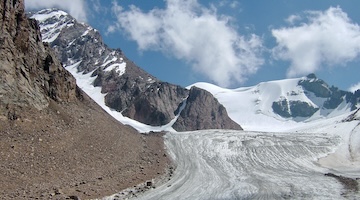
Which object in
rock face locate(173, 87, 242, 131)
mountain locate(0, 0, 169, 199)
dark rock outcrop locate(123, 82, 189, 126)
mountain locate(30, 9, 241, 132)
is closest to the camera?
mountain locate(0, 0, 169, 199)

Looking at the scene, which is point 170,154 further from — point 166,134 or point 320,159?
point 320,159

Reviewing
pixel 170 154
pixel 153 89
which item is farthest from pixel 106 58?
pixel 170 154

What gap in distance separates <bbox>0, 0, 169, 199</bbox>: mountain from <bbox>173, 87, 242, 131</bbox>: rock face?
353 feet

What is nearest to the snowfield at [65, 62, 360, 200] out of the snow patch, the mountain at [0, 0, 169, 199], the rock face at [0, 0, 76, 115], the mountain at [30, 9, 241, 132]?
the mountain at [0, 0, 169, 199]

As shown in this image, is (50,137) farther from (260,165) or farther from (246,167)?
(260,165)

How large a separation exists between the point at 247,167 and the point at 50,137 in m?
20.8

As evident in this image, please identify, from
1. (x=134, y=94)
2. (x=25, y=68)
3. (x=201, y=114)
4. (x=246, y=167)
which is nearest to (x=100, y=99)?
(x=134, y=94)

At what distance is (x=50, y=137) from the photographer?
116 feet

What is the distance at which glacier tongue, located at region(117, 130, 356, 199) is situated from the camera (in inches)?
1310

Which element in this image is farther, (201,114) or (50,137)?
(201,114)

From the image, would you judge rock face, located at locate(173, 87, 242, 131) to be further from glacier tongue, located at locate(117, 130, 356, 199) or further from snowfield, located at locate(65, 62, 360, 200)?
glacier tongue, located at locate(117, 130, 356, 199)

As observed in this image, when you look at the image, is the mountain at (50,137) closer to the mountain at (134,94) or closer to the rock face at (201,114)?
the mountain at (134,94)

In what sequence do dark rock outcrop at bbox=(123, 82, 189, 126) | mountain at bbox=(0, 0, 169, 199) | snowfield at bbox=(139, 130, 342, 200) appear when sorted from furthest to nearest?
dark rock outcrop at bbox=(123, 82, 189, 126), snowfield at bbox=(139, 130, 342, 200), mountain at bbox=(0, 0, 169, 199)

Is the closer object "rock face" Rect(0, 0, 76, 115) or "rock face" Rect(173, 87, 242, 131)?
"rock face" Rect(0, 0, 76, 115)
